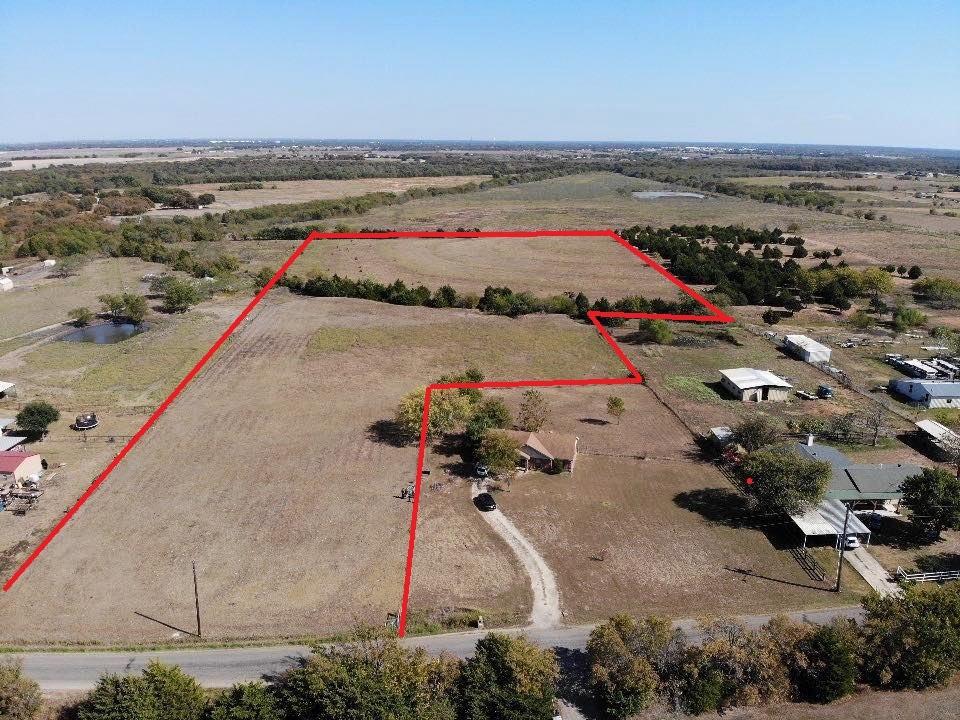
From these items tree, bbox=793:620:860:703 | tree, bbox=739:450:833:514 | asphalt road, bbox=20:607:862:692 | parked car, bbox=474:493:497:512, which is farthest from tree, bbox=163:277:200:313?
tree, bbox=793:620:860:703

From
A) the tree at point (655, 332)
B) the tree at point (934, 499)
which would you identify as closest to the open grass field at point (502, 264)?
the tree at point (655, 332)

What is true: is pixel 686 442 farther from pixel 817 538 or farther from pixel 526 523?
pixel 526 523

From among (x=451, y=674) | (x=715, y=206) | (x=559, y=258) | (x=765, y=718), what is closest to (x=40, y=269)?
(x=559, y=258)

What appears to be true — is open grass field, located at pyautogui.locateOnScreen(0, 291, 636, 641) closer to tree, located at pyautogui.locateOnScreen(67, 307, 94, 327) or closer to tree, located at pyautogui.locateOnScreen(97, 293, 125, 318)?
tree, located at pyautogui.locateOnScreen(97, 293, 125, 318)

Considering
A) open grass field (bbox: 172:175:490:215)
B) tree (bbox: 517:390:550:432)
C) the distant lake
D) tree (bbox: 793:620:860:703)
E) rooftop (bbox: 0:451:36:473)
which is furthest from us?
the distant lake

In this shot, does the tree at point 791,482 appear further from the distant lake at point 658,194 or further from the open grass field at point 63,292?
the distant lake at point 658,194

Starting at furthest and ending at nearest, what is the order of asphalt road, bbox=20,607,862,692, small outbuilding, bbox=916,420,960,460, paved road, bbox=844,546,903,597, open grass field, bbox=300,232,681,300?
open grass field, bbox=300,232,681,300
small outbuilding, bbox=916,420,960,460
paved road, bbox=844,546,903,597
asphalt road, bbox=20,607,862,692

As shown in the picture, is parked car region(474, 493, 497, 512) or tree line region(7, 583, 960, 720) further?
parked car region(474, 493, 497, 512)
